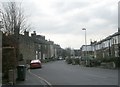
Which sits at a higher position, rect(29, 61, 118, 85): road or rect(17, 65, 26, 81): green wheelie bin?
rect(17, 65, 26, 81): green wheelie bin

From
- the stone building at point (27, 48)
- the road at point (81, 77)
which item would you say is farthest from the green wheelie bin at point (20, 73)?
the stone building at point (27, 48)

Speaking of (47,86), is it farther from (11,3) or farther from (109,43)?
(109,43)

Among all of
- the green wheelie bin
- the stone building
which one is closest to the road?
the green wheelie bin

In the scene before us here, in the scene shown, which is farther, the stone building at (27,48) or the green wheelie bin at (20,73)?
the stone building at (27,48)

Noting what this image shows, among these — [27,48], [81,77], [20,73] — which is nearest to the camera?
[20,73]

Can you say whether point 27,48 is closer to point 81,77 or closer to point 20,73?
point 81,77

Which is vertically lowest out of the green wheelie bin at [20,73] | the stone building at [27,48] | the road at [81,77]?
the road at [81,77]

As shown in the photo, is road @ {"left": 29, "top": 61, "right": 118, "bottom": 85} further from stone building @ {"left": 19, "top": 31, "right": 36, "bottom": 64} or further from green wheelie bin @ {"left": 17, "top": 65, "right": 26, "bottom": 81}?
stone building @ {"left": 19, "top": 31, "right": 36, "bottom": 64}

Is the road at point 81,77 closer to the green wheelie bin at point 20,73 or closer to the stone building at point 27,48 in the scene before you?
the green wheelie bin at point 20,73

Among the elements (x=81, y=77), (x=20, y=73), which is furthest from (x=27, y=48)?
(x=20, y=73)

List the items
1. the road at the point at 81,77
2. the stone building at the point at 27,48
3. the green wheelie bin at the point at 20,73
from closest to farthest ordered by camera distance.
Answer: the road at the point at 81,77 → the green wheelie bin at the point at 20,73 → the stone building at the point at 27,48

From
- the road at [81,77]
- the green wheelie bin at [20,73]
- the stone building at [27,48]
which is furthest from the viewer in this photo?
the stone building at [27,48]

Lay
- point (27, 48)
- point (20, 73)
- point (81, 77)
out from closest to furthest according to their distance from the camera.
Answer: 1. point (20, 73)
2. point (81, 77)
3. point (27, 48)

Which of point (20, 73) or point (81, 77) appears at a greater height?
point (20, 73)
